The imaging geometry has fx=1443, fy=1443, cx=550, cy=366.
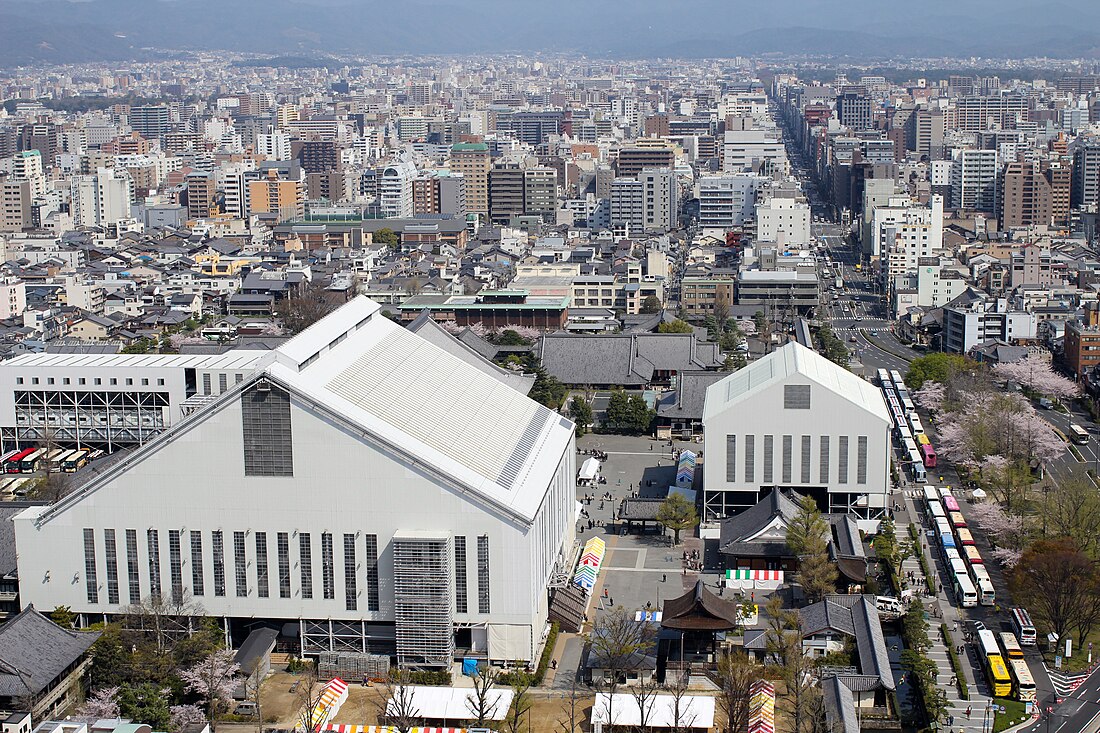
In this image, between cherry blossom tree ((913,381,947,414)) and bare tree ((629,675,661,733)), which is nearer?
bare tree ((629,675,661,733))

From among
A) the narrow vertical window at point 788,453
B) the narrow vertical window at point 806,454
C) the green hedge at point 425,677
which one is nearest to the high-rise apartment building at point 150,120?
the narrow vertical window at point 788,453

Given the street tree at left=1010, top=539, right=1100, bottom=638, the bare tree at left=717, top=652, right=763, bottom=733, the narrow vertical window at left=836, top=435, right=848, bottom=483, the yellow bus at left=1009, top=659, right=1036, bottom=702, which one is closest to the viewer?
the bare tree at left=717, top=652, right=763, bottom=733

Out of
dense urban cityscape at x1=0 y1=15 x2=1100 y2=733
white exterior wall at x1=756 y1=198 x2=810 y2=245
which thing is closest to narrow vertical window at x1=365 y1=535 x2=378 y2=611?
dense urban cityscape at x1=0 y1=15 x2=1100 y2=733

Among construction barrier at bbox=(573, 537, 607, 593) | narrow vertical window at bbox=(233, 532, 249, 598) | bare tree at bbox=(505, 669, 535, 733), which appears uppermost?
narrow vertical window at bbox=(233, 532, 249, 598)

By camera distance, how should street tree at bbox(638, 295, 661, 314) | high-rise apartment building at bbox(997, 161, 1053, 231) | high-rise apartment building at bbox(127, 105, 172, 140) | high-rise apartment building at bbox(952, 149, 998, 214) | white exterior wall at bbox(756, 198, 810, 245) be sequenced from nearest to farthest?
1. street tree at bbox(638, 295, 661, 314)
2. white exterior wall at bbox(756, 198, 810, 245)
3. high-rise apartment building at bbox(997, 161, 1053, 231)
4. high-rise apartment building at bbox(952, 149, 998, 214)
5. high-rise apartment building at bbox(127, 105, 172, 140)

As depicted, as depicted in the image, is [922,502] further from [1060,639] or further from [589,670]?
[589,670]

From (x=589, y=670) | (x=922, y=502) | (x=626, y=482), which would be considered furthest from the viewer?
(x=626, y=482)

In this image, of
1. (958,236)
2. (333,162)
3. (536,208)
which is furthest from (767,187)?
(333,162)

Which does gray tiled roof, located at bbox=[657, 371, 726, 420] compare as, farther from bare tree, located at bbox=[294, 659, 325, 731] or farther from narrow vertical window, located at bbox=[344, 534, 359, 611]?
bare tree, located at bbox=[294, 659, 325, 731]

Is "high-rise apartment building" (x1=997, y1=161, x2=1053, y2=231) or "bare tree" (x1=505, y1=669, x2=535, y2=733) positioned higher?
"high-rise apartment building" (x1=997, y1=161, x2=1053, y2=231)
